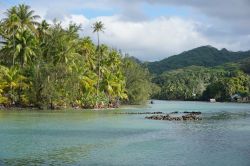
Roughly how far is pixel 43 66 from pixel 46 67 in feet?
4.82

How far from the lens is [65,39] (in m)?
89.3

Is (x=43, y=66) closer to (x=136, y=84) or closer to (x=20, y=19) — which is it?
(x=20, y=19)

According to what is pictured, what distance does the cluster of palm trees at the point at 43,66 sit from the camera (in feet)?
267

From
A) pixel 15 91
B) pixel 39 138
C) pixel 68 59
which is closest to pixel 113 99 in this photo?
pixel 68 59

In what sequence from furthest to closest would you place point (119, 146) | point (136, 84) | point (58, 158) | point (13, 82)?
point (136, 84) → point (13, 82) → point (119, 146) → point (58, 158)

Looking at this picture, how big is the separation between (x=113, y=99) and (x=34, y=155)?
76282 millimetres

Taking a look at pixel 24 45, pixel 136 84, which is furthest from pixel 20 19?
pixel 136 84

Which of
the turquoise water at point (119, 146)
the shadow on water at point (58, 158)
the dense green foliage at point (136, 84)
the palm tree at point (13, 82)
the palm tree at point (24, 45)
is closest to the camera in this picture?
the shadow on water at point (58, 158)

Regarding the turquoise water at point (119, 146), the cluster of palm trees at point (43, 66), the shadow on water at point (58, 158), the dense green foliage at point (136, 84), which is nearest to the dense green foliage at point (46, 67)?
the cluster of palm trees at point (43, 66)

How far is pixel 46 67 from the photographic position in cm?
8231

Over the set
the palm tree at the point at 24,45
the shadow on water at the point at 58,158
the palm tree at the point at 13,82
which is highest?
the palm tree at the point at 24,45

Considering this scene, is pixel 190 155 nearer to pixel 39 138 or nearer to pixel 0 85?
pixel 39 138

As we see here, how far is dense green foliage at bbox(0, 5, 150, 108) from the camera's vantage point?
8150 cm

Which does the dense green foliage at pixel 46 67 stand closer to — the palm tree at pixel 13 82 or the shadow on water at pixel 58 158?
the palm tree at pixel 13 82
